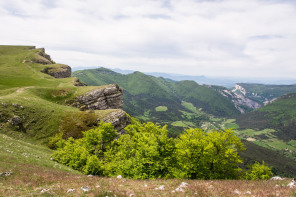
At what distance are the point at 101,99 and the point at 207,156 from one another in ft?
221

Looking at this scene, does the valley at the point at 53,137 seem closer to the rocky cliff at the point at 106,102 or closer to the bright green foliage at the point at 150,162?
the rocky cliff at the point at 106,102

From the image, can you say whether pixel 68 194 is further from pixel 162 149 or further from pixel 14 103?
pixel 14 103

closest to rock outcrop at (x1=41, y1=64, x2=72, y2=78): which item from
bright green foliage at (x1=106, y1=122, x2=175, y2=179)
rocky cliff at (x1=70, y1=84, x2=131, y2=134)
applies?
rocky cliff at (x1=70, y1=84, x2=131, y2=134)

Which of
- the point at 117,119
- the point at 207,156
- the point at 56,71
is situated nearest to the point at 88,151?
the point at 117,119

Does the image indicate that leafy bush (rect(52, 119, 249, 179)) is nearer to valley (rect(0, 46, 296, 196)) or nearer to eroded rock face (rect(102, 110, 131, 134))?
valley (rect(0, 46, 296, 196))

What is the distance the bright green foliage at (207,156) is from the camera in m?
32.1

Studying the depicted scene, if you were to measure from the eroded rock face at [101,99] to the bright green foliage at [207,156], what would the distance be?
6003 cm

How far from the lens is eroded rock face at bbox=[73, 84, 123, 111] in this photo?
80.2 m

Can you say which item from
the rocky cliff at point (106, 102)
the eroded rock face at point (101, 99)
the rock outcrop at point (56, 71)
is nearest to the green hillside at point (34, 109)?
the rocky cliff at point (106, 102)

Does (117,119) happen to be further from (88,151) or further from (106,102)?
(106,102)

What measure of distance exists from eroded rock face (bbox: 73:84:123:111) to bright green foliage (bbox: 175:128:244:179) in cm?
6003

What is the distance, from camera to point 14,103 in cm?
5475

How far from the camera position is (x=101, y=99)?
86.5m

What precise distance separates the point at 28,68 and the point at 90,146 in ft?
385
